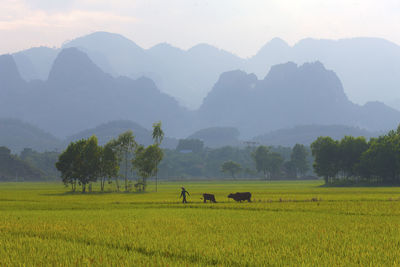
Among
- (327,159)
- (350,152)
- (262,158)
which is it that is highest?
(350,152)

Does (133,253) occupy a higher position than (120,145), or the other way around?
(120,145)

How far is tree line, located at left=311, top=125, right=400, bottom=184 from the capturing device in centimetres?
8212

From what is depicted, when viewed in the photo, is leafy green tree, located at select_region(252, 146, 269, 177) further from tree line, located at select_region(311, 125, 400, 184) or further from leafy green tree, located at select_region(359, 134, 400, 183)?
leafy green tree, located at select_region(359, 134, 400, 183)

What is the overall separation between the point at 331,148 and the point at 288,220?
77.0 meters

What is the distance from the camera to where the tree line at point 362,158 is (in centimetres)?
8212

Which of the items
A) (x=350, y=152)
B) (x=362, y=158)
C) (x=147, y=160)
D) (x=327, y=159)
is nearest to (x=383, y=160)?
(x=362, y=158)

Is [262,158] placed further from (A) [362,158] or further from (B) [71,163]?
(B) [71,163]

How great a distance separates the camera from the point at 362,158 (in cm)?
8662

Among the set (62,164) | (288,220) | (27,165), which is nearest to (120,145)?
(62,164)

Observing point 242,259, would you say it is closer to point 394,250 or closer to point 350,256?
point 350,256

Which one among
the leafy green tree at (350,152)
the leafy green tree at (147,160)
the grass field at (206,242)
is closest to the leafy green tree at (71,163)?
the leafy green tree at (147,160)

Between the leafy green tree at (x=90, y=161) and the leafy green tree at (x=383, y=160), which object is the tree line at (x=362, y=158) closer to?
the leafy green tree at (x=383, y=160)

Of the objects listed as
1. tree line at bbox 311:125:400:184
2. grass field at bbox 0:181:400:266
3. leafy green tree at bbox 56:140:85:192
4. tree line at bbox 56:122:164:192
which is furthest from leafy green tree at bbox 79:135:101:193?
tree line at bbox 311:125:400:184

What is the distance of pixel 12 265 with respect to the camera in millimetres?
11562
